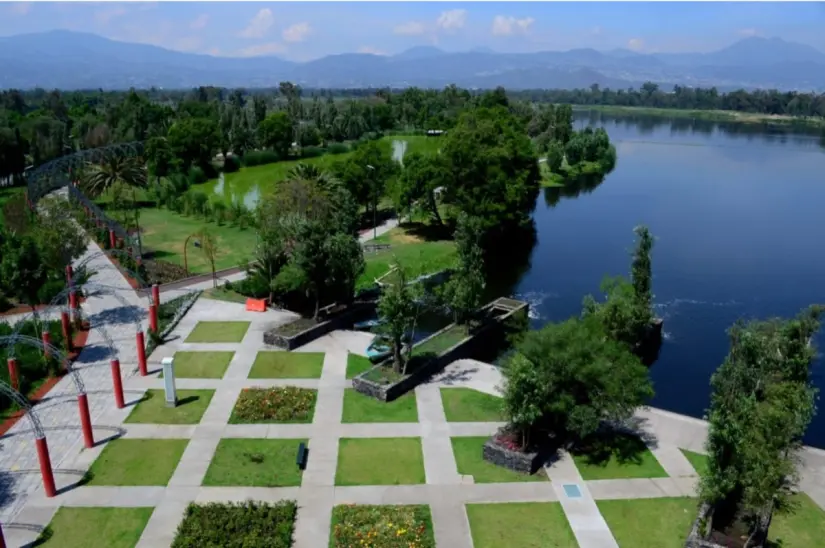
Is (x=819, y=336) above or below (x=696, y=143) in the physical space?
below

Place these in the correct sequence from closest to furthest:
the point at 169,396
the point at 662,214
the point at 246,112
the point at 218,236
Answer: the point at 169,396 → the point at 218,236 → the point at 662,214 → the point at 246,112

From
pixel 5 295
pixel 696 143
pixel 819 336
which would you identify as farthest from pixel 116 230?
pixel 696 143

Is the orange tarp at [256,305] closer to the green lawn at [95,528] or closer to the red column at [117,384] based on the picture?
the red column at [117,384]

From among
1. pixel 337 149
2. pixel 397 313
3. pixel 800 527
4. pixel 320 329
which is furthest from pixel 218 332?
pixel 337 149

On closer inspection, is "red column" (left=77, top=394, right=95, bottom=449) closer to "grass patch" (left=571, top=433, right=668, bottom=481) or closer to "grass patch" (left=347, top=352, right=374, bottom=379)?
"grass patch" (left=347, top=352, right=374, bottom=379)

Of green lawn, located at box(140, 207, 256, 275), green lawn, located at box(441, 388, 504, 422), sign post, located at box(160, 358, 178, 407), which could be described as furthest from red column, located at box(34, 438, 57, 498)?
green lawn, located at box(140, 207, 256, 275)

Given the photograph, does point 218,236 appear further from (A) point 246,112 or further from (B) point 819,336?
(A) point 246,112

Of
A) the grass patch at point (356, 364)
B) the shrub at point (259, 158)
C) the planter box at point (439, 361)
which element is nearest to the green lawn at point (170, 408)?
the grass patch at point (356, 364)
